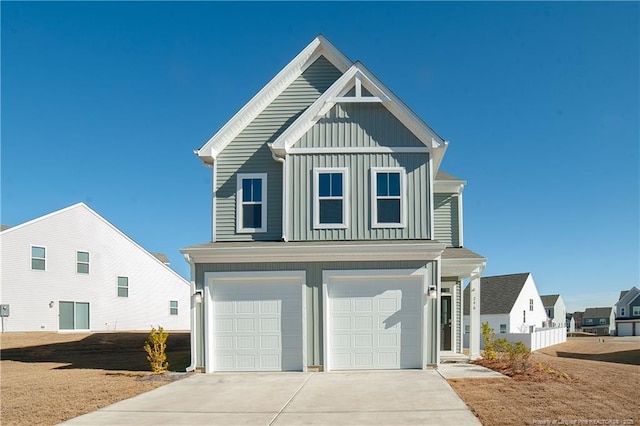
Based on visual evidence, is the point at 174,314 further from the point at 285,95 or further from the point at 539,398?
the point at 539,398

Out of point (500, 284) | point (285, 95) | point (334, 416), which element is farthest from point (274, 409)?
point (500, 284)

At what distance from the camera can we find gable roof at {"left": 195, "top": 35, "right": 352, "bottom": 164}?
1467cm

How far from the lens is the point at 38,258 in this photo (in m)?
Answer: 25.5

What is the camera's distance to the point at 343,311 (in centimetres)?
1300

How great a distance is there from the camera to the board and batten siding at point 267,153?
14336 mm

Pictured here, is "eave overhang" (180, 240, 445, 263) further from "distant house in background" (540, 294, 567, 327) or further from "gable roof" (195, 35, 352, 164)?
"distant house in background" (540, 294, 567, 327)

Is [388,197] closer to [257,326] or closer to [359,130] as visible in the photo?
[359,130]

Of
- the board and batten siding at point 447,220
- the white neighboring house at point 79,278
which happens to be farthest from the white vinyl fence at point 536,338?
the white neighboring house at point 79,278

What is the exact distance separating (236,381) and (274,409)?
320 cm

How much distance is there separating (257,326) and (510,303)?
1251 inches

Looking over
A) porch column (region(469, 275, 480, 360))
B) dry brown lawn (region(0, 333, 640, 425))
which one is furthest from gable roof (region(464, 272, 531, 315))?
dry brown lawn (region(0, 333, 640, 425))

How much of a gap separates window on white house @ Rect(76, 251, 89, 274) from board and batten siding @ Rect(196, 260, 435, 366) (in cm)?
1758

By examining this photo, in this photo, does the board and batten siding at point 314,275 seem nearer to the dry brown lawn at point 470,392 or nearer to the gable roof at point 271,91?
the dry brown lawn at point 470,392

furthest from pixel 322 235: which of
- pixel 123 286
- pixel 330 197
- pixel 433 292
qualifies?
pixel 123 286
